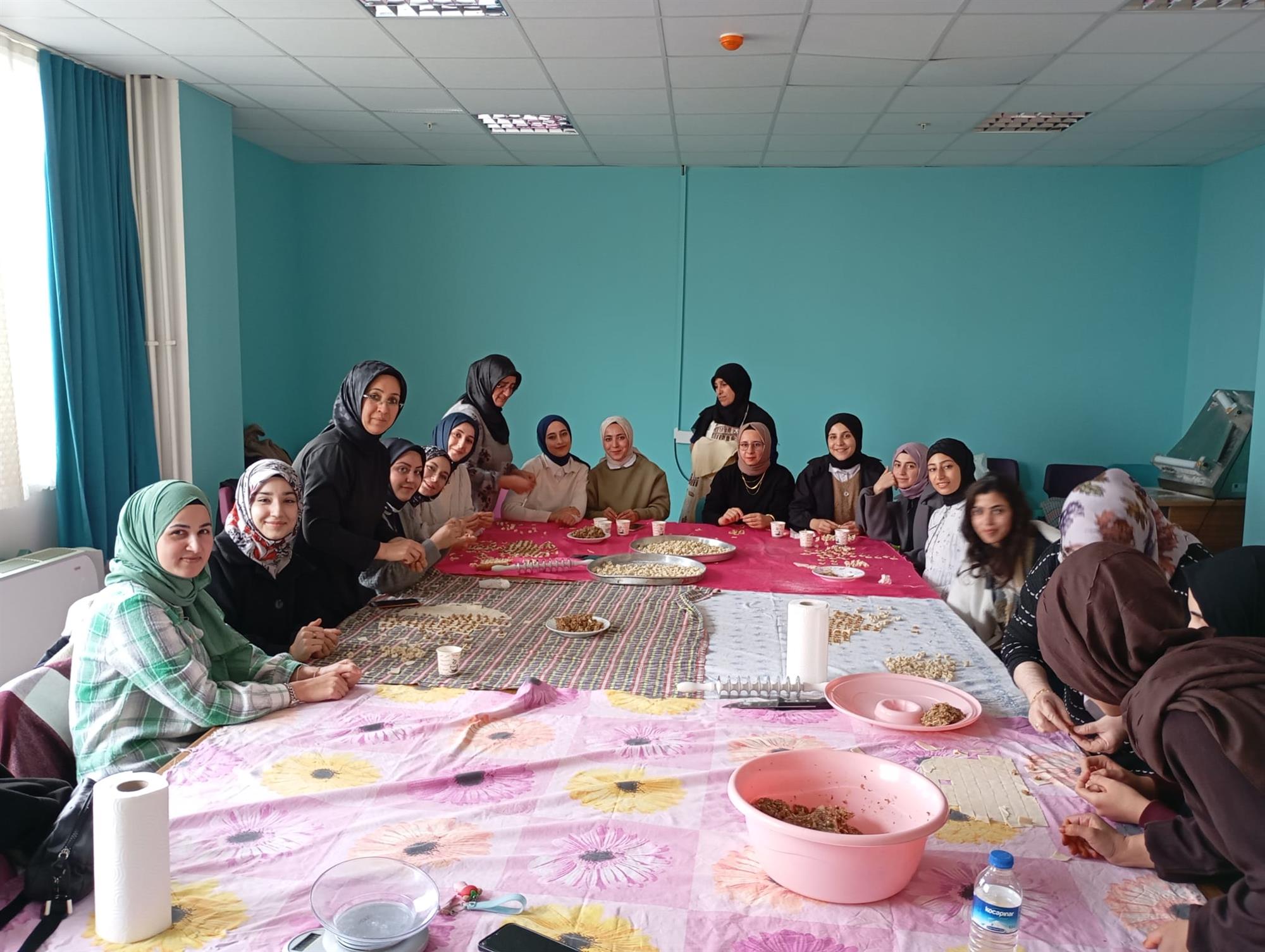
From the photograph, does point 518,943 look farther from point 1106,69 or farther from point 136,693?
point 1106,69

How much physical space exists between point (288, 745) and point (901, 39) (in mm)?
3511

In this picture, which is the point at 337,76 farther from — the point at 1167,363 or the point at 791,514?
the point at 1167,363

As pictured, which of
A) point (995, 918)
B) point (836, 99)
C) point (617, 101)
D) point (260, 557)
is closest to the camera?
point (995, 918)

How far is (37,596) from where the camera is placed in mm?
3691

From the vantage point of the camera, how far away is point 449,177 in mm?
6496

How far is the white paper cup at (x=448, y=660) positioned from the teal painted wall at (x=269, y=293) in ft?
14.1

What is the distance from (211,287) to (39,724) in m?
3.62

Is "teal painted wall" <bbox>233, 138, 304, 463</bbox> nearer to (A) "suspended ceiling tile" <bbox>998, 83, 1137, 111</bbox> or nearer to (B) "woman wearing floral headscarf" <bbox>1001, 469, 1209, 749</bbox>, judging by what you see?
(A) "suspended ceiling tile" <bbox>998, 83, 1137, 111</bbox>

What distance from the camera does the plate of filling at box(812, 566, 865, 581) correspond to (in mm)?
3125

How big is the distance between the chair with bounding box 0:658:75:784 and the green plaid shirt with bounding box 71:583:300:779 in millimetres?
34

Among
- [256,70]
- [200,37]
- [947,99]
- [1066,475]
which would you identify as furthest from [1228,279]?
[200,37]

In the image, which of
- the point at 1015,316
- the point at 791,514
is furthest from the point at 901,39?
the point at 1015,316

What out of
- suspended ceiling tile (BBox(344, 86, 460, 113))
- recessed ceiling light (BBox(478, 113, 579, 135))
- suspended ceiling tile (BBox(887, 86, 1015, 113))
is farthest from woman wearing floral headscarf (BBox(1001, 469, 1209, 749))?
recessed ceiling light (BBox(478, 113, 579, 135))

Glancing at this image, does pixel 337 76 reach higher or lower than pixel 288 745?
higher
